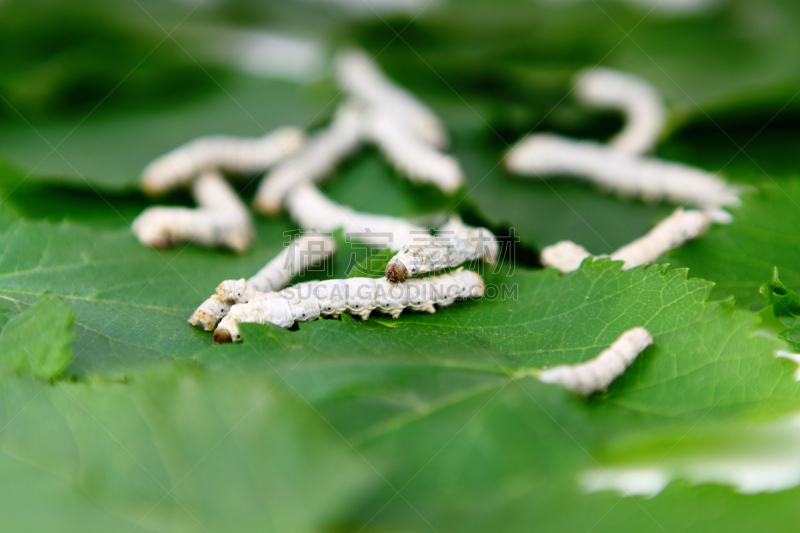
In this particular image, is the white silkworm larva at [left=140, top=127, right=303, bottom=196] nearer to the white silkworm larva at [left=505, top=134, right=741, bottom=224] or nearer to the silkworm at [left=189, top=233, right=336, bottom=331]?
the silkworm at [left=189, top=233, right=336, bottom=331]

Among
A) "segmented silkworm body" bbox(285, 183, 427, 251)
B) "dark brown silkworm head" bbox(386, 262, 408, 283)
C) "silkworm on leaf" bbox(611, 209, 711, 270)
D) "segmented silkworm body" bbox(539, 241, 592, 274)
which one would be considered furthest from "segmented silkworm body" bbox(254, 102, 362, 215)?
"silkworm on leaf" bbox(611, 209, 711, 270)

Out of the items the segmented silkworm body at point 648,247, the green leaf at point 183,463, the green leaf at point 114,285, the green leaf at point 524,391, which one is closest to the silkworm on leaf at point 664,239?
the segmented silkworm body at point 648,247

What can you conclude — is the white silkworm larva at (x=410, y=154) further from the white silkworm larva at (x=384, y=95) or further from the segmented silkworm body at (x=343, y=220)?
the segmented silkworm body at (x=343, y=220)

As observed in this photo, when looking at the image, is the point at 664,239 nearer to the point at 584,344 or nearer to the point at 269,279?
the point at 584,344

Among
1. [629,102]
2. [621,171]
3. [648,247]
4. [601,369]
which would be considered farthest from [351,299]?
[629,102]

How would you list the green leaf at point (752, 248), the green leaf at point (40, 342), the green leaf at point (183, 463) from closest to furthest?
the green leaf at point (183, 463), the green leaf at point (40, 342), the green leaf at point (752, 248)
